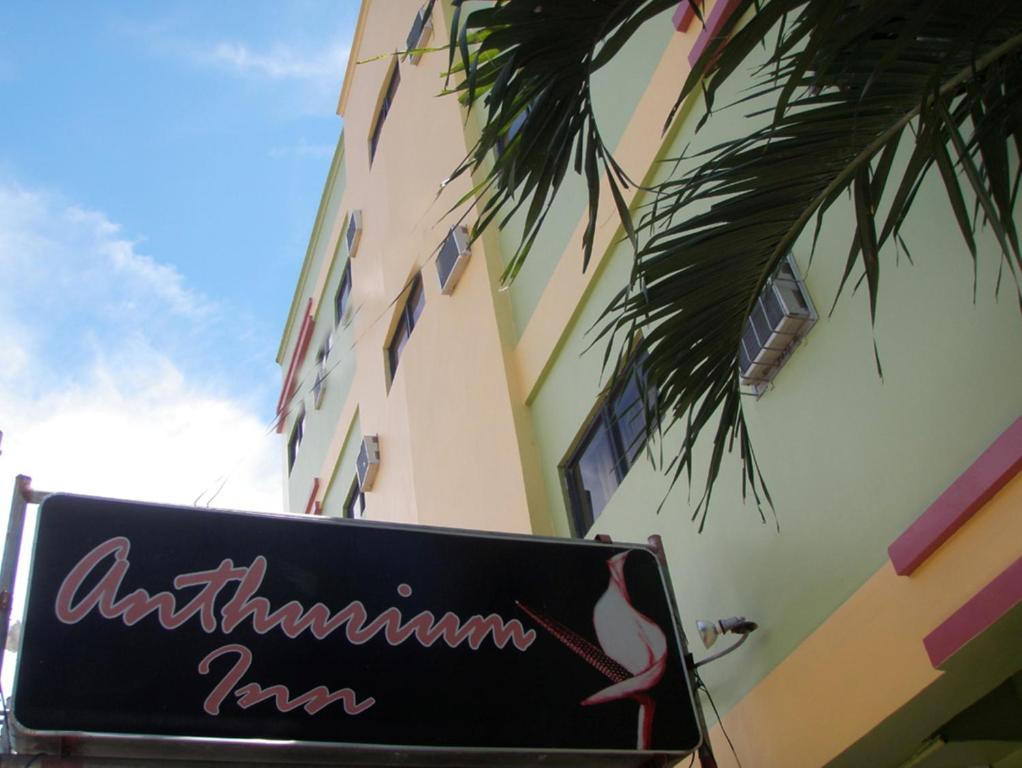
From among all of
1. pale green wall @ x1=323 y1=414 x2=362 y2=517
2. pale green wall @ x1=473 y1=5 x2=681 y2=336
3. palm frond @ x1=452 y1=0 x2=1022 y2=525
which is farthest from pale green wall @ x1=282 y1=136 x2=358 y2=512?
palm frond @ x1=452 y1=0 x2=1022 y2=525

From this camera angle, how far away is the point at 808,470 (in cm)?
461

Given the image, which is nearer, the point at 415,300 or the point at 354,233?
the point at 415,300

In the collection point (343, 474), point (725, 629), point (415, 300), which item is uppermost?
point (415, 300)

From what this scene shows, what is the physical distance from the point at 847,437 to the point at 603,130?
355 centimetres

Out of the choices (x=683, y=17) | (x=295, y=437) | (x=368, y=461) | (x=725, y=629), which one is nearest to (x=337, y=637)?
(x=725, y=629)

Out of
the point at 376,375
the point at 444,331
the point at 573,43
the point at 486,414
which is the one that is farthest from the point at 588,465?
the point at 376,375

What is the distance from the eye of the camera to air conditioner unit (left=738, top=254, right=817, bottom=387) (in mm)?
4738

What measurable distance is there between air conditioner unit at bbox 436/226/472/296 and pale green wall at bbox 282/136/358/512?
3930mm

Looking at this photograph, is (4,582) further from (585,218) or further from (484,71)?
(585,218)

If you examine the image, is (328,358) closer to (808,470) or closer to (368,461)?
(368,461)

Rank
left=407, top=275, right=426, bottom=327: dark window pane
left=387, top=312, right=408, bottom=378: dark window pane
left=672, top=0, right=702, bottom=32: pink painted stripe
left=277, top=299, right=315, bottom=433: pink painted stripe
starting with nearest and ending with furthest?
left=672, top=0, right=702, bottom=32: pink painted stripe, left=407, top=275, right=426, bottom=327: dark window pane, left=387, top=312, right=408, bottom=378: dark window pane, left=277, top=299, right=315, bottom=433: pink painted stripe

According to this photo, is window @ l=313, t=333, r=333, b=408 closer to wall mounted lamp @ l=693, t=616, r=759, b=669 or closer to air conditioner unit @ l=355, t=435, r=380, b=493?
air conditioner unit @ l=355, t=435, r=380, b=493

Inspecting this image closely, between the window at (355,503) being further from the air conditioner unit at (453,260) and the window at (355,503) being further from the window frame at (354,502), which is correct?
the air conditioner unit at (453,260)

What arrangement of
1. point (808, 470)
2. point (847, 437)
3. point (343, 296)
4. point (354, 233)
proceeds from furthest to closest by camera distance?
A: point (343, 296) < point (354, 233) < point (808, 470) < point (847, 437)
